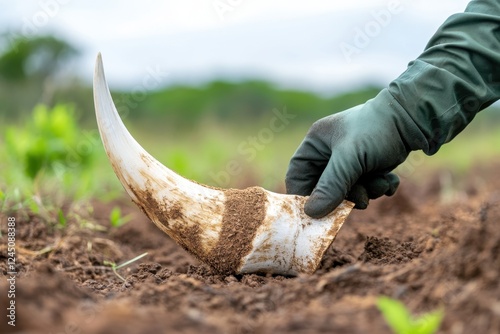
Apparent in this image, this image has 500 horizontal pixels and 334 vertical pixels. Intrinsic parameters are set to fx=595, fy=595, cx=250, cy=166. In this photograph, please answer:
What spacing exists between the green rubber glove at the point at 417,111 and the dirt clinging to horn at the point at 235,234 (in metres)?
0.19

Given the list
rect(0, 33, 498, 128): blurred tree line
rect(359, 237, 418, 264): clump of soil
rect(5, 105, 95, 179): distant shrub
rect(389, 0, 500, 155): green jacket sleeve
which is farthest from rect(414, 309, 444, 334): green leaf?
rect(0, 33, 498, 128): blurred tree line

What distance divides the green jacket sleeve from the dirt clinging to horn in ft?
2.04

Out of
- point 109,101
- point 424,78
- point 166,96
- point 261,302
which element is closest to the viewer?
point 261,302

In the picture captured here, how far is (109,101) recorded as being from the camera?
6.31 feet

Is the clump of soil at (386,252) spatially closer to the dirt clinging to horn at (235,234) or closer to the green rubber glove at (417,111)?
the green rubber glove at (417,111)

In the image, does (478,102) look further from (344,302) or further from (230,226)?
(344,302)

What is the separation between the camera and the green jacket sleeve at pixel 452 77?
6.83 ft

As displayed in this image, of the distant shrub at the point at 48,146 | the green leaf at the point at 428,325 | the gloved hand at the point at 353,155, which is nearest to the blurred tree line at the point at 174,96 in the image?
the distant shrub at the point at 48,146

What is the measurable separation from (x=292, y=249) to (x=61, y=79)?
8.36 metres

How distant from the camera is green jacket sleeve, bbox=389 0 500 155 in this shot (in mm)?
2082

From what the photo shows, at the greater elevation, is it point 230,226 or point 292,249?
point 230,226

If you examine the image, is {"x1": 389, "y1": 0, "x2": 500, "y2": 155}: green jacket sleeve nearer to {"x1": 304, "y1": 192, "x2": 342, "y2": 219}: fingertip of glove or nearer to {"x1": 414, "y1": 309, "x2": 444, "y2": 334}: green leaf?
{"x1": 304, "y1": 192, "x2": 342, "y2": 219}: fingertip of glove

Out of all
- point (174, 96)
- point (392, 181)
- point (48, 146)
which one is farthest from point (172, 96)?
point (392, 181)

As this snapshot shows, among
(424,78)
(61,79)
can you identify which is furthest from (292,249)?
(61,79)
